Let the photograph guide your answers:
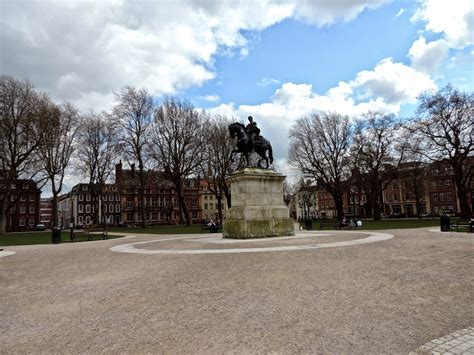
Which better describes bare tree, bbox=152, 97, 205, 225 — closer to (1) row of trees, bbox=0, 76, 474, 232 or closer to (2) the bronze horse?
(1) row of trees, bbox=0, 76, 474, 232

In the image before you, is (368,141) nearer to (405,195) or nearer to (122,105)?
(122,105)

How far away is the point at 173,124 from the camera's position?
48.8 meters

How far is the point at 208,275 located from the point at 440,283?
5249 millimetres

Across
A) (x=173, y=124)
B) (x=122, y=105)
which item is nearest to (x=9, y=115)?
(x=122, y=105)

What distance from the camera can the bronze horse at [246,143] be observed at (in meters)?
18.6

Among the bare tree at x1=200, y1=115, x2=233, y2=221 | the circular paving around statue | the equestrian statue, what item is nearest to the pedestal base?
the circular paving around statue

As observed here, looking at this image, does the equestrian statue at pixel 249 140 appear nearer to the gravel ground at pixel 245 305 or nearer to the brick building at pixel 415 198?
the gravel ground at pixel 245 305

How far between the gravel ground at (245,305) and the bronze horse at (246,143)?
9096 mm

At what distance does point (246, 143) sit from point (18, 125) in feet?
121

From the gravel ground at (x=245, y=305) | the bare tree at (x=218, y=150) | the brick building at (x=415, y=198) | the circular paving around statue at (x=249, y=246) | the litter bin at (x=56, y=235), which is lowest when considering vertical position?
the gravel ground at (x=245, y=305)

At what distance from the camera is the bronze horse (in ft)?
61.2

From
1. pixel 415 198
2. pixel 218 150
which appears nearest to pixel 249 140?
pixel 218 150

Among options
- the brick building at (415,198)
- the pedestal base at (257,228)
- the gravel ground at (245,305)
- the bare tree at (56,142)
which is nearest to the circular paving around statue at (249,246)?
the pedestal base at (257,228)

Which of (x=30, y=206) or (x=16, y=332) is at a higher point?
(x=30, y=206)
